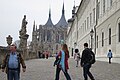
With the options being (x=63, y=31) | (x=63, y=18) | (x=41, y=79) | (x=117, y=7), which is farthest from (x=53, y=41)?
(x=41, y=79)

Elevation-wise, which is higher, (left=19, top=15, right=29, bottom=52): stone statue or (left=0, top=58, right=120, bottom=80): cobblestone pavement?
(left=19, top=15, right=29, bottom=52): stone statue

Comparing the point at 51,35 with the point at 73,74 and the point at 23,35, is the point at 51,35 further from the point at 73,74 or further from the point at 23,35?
the point at 73,74

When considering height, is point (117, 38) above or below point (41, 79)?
above

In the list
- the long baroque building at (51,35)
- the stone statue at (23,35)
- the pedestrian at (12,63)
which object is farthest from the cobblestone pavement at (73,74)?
the long baroque building at (51,35)

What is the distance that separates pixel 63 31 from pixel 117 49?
13010 centimetres

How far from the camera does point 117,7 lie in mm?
27859

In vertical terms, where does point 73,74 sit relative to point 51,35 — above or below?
below

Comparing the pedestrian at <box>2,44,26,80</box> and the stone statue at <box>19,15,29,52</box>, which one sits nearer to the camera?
the pedestrian at <box>2,44,26,80</box>

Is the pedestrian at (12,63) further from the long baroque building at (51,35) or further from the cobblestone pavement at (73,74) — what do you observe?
the long baroque building at (51,35)

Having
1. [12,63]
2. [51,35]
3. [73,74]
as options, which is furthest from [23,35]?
[51,35]

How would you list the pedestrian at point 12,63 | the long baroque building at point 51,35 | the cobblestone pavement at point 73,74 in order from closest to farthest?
the pedestrian at point 12,63 < the cobblestone pavement at point 73,74 < the long baroque building at point 51,35

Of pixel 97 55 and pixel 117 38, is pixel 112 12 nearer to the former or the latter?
pixel 117 38

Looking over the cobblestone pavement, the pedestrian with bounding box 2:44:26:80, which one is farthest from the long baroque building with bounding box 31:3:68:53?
the pedestrian with bounding box 2:44:26:80

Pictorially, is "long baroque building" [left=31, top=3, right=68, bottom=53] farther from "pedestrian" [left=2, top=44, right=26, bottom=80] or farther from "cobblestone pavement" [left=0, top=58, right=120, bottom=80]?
"pedestrian" [left=2, top=44, right=26, bottom=80]
